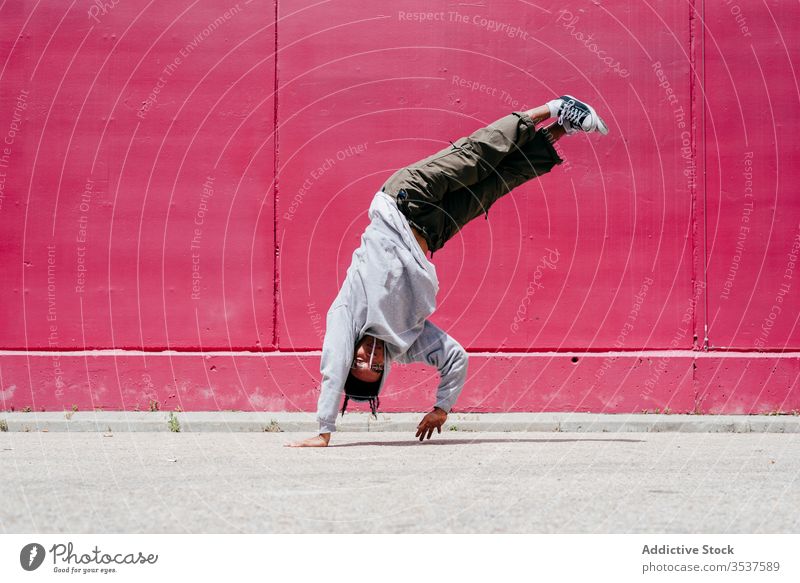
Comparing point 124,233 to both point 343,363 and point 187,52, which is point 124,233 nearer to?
point 187,52

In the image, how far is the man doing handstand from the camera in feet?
18.5

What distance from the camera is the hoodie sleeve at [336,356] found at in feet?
18.2

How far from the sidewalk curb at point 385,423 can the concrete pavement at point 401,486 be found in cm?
86

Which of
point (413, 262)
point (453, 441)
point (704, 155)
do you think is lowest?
point (453, 441)

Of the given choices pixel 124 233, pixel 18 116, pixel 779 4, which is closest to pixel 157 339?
pixel 124 233

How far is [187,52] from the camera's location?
8789 millimetres

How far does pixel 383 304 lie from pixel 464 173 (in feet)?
2.88

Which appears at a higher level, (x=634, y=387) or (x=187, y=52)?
(x=187, y=52)

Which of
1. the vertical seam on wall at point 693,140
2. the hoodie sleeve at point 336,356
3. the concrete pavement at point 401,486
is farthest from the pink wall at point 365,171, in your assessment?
the hoodie sleeve at point 336,356

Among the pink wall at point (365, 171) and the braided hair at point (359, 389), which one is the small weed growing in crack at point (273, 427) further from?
the braided hair at point (359, 389)

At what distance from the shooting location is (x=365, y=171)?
8711 mm

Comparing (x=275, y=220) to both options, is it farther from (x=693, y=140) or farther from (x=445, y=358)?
(x=693, y=140)

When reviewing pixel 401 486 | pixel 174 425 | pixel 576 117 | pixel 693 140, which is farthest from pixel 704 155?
pixel 401 486

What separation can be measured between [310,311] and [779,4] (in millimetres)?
4621
